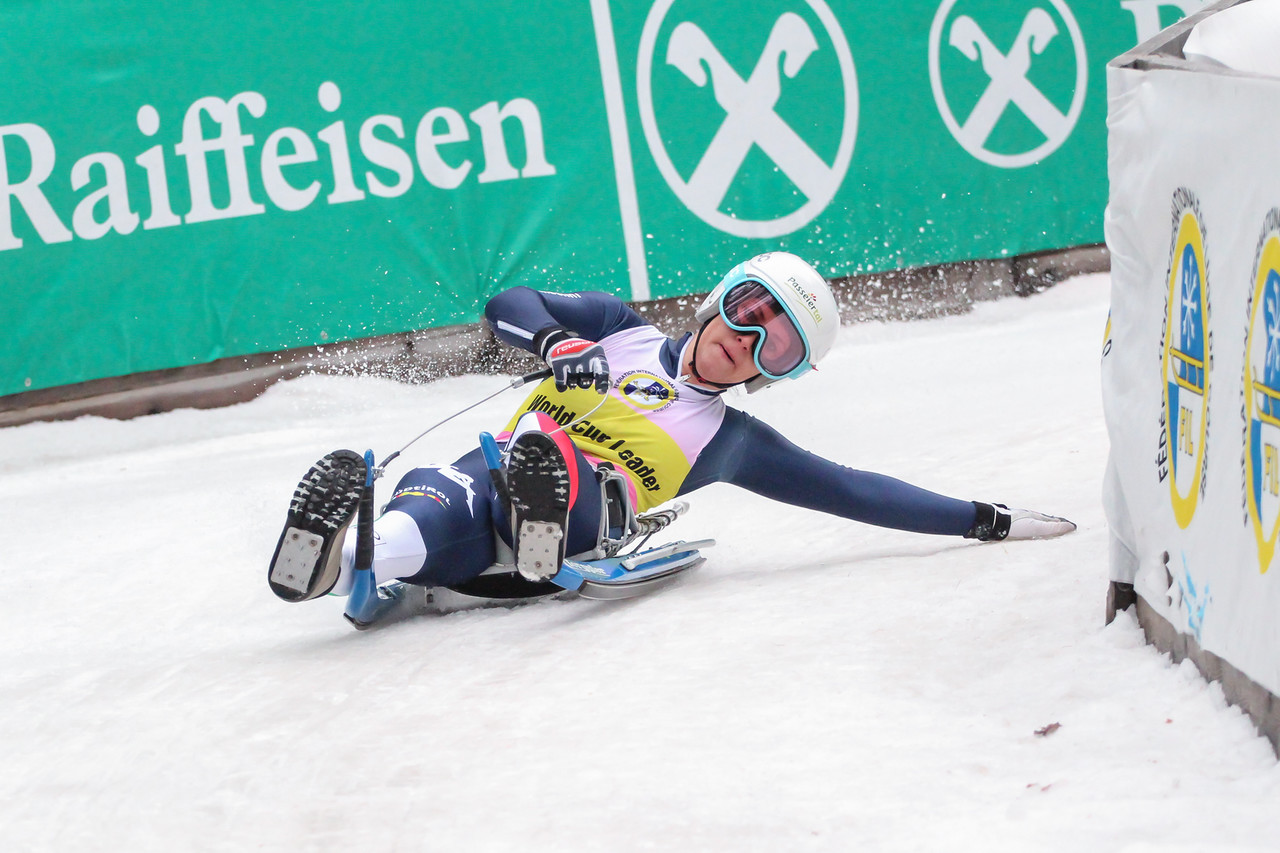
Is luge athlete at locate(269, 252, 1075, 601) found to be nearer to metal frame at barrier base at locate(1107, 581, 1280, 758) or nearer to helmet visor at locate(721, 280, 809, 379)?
helmet visor at locate(721, 280, 809, 379)

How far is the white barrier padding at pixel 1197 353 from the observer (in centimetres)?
152

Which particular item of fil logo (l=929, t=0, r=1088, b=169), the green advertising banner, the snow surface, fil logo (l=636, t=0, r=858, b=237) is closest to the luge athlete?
the snow surface

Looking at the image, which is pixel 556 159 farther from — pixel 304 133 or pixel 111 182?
pixel 111 182

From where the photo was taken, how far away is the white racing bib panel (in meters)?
3.02

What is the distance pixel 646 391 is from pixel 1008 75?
14.4 feet

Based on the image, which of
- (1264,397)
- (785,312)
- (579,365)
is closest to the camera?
(1264,397)

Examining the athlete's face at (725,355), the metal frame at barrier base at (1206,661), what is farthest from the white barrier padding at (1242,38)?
the athlete's face at (725,355)

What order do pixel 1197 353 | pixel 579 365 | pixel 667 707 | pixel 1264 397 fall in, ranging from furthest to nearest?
pixel 579 365 < pixel 667 707 < pixel 1197 353 < pixel 1264 397

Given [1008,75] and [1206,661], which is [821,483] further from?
[1008,75]

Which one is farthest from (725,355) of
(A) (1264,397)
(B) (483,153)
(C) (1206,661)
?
(B) (483,153)

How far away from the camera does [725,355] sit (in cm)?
299

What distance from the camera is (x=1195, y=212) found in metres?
1.76

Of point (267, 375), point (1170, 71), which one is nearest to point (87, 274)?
point (267, 375)

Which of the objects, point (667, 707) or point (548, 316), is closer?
point (667, 707)
